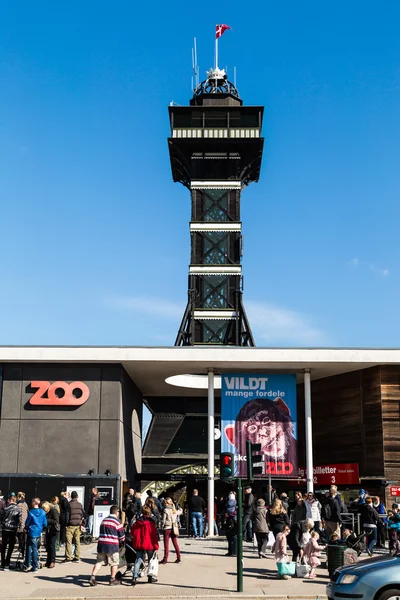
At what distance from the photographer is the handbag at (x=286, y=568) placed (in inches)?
577

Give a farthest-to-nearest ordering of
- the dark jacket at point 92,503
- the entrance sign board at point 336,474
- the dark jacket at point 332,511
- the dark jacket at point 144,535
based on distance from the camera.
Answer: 1. the entrance sign board at point 336,474
2. the dark jacket at point 92,503
3. the dark jacket at point 332,511
4. the dark jacket at point 144,535

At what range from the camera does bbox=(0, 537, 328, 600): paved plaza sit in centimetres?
1288

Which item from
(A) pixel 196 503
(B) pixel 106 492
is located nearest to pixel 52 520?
(B) pixel 106 492

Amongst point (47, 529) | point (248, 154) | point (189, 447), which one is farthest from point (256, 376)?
point (248, 154)

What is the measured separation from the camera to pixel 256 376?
27.6m

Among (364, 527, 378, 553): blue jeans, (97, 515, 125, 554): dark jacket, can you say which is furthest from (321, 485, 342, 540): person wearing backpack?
(97, 515, 125, 554): dark jacket

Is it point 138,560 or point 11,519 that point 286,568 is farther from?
point 11,519

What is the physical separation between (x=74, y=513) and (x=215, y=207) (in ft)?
159

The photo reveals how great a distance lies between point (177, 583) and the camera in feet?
46.0

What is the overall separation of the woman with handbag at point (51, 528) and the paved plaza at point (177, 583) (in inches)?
9.8

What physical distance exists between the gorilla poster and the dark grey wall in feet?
13.7

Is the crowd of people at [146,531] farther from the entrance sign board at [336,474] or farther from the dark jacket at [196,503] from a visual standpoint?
the entrance sign board at [336,474]

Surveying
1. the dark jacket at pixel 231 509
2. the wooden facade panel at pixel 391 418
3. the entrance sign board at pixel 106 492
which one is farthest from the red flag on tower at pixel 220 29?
the dark jacket at pixel 231 509

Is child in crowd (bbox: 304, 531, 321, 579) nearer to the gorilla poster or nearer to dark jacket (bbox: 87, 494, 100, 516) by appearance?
dark jacket (bbox: 87, 494, 100, 516)
